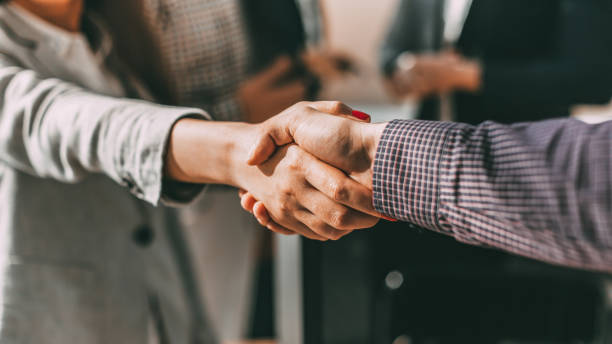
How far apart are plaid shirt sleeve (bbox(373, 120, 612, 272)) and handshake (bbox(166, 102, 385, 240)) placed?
0.03 metres

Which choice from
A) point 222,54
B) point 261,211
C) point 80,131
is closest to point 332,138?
point 261,211

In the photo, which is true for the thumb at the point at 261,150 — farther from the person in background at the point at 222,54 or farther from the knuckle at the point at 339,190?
the person in background at the point at 222,54

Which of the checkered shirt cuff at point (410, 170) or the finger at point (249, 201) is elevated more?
the checkered shirt cuff at point (410, 170)

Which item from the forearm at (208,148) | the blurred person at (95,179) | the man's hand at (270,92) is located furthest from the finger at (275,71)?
the forearm at (208,148)

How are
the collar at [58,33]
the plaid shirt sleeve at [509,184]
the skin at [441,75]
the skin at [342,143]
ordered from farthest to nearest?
the skin at [441,75], the collar at [58,33], the skin at [342,143], the plaid shirt sleeve at [509,184]

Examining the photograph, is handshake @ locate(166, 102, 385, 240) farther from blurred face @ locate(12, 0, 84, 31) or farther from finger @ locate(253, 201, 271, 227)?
blurred face @ locate(12, 0, 84, 31)

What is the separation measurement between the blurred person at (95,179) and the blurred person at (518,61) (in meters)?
0.38

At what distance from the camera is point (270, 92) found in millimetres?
687

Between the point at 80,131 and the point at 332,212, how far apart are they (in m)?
0.27

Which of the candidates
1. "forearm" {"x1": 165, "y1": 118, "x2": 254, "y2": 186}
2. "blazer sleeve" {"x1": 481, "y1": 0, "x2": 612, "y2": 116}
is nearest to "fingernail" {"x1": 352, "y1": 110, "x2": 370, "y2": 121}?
"forearm" {"x1": 165, "y1": 118, "x2": 254, "y2": 186}

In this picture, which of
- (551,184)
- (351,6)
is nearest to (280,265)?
(551,184)

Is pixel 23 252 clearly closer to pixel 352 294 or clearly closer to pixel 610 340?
pixel 352 294

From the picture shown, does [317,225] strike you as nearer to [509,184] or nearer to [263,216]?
[263,216]

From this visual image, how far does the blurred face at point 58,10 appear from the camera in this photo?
1.64 feet
